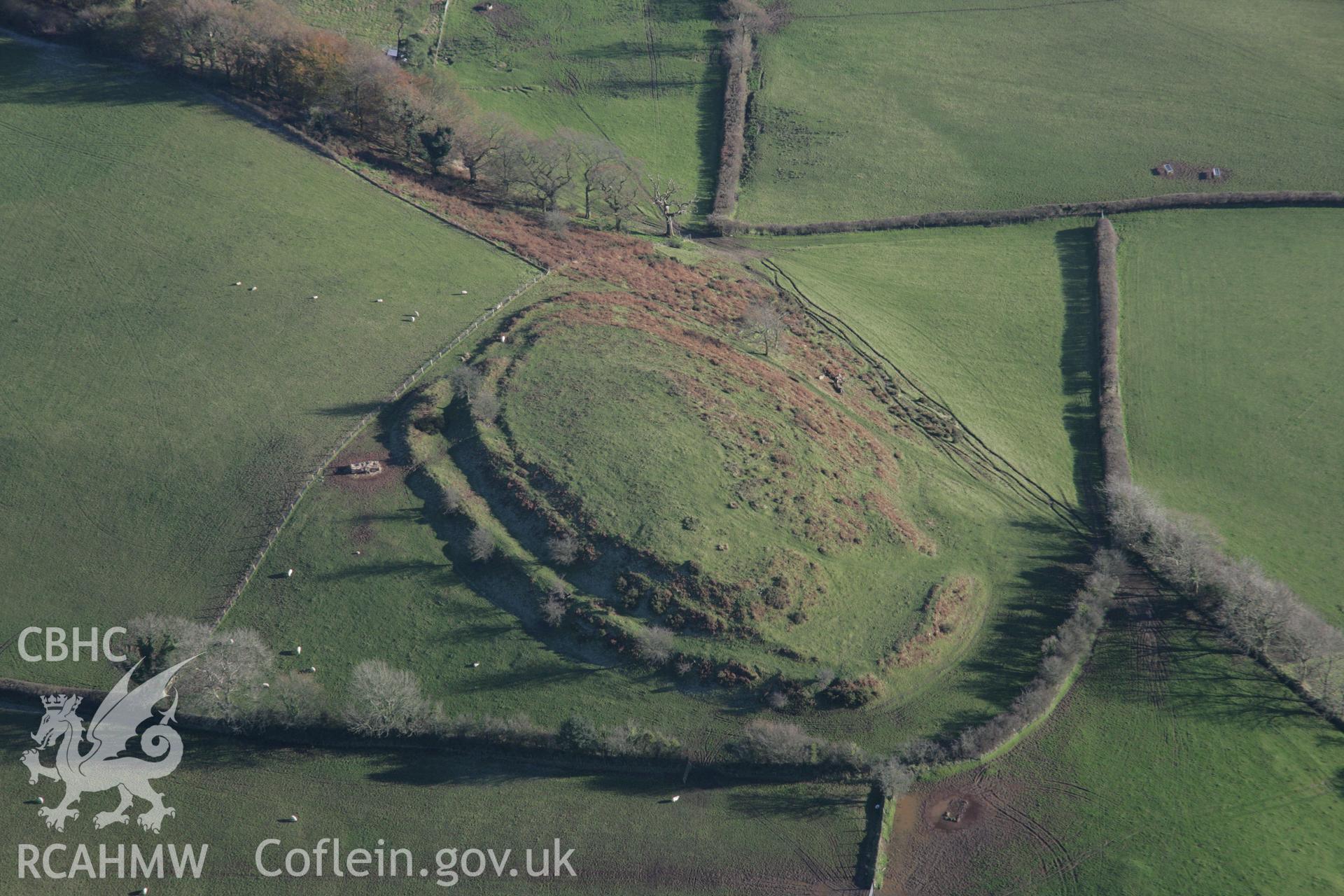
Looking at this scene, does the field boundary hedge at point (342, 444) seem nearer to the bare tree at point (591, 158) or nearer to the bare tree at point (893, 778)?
the bare tree at point (591, 158)

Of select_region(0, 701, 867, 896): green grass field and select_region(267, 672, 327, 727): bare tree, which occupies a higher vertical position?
select_region(267, 672, 327, 727): bare tree

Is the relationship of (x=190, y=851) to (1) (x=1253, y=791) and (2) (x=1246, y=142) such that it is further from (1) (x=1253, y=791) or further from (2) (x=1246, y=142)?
(2) (x=1246, y=142)

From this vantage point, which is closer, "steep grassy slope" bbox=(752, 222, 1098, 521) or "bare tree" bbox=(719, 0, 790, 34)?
"steep grassy slope" bbox=(752, 222, 1098, 521)

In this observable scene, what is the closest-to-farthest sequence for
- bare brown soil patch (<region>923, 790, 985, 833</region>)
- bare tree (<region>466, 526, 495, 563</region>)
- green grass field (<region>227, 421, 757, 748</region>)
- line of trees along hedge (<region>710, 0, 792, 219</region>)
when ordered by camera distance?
bare brown soil patch (<region>923, 790, 985, 833</region>) < green grass field (<region>227, 421, 757, 748</region>) < bare tree (<region>466, 526, 495, 563</region>) < line of trees along hedge (<region>710, 0, 792, 219</region>)

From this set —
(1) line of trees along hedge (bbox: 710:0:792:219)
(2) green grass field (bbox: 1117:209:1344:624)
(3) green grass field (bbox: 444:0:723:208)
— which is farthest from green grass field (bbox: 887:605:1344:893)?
(3) green grass field (bbox: 444:0:723:208)

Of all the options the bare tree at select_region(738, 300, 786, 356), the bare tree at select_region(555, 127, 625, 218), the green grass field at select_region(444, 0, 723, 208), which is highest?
the green grass field at select_region(444, 0, 723, 208)

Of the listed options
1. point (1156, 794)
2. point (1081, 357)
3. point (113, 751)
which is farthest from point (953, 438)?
point (113, 751)

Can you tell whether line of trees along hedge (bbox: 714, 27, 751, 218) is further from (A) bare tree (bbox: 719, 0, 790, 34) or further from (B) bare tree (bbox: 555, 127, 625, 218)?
(B) bare tree (bbox: 555, 127, 625, 218)
